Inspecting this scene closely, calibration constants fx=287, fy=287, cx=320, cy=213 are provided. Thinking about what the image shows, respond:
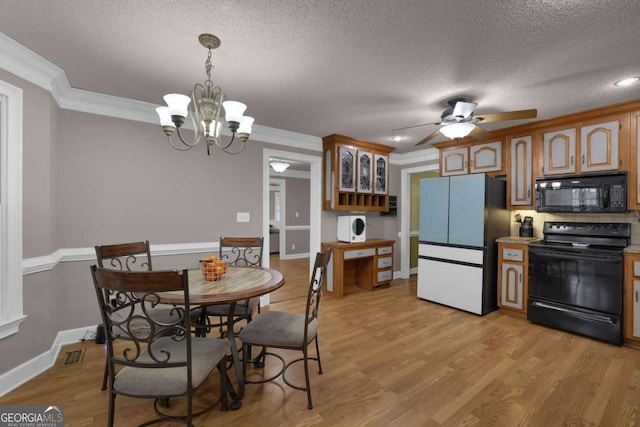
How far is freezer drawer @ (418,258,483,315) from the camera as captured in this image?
3.57 metres

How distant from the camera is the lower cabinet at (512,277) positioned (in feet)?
11.2

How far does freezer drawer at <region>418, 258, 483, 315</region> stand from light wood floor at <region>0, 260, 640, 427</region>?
0.51 meters

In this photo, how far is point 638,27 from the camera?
1725 millimetres

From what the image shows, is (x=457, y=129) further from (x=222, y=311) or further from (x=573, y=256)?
(x=222, y=311)

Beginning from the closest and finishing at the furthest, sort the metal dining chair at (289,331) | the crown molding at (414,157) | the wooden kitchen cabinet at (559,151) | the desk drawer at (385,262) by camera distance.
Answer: the metal dining chair at (289,331)
the wooden kitchen cabinet at (559,151)
the desk drawer at (385,262)
the crown molding at (414,157)

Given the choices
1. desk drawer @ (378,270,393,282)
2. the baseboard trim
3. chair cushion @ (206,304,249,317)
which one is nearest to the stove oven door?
desk drawer @ (378,270,393,282)

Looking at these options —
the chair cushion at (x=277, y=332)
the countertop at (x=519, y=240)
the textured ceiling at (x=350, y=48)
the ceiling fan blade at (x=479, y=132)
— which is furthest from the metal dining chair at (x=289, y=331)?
the countertop at (x=519, y=240)

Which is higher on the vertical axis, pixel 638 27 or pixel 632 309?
pixel 638 27

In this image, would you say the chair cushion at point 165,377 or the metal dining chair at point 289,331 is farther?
the metal dining chair at point 289,331

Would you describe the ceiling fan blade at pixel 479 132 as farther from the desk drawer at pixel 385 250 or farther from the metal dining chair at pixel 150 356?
the metal dining chair at pixel 150 356

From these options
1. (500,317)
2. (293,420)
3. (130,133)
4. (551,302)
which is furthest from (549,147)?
(130,133)

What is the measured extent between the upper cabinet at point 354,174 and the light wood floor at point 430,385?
79.2 inches

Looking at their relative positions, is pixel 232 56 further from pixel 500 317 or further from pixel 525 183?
pixel 500 317

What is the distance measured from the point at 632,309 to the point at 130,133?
5253 mm
